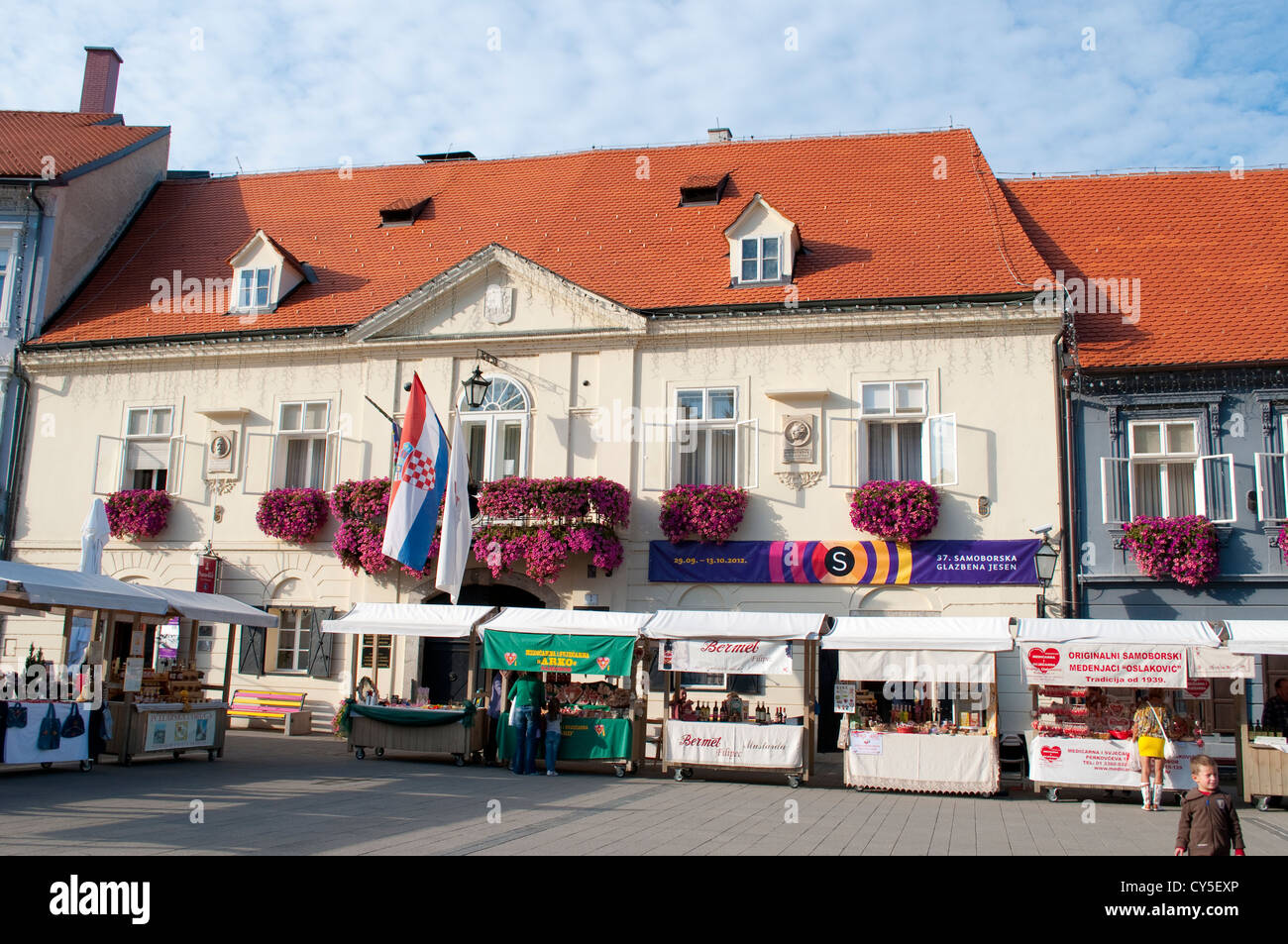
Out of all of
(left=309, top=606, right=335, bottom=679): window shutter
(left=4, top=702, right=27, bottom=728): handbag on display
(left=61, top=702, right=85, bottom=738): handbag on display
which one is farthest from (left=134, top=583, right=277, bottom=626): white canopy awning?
(left=4, top=702, right=27, bottom=728): handbag on display

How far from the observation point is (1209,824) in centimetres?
747

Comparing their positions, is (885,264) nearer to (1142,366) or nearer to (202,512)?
(1142,366)

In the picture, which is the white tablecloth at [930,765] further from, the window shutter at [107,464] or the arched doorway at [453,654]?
the window shutter at [107,464]

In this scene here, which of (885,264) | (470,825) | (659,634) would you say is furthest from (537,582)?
(470,825)

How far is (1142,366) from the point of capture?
20.3m

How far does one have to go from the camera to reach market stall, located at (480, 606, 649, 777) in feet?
59.1

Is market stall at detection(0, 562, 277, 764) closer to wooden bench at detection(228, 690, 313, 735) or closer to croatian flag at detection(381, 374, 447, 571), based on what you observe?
croatian flag at detection(381, 374, 447, 571)

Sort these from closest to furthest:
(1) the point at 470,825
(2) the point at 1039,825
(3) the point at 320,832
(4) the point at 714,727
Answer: (3) the point at 320,832, (1) the point at 470,825, (2) the point at 1039,825, (4) the point at 714,727

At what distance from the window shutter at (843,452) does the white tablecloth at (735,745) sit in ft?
18.2

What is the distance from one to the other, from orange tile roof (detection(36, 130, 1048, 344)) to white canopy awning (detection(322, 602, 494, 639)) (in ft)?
23.3

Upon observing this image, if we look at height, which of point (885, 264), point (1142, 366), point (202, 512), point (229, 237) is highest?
point (229, 237)

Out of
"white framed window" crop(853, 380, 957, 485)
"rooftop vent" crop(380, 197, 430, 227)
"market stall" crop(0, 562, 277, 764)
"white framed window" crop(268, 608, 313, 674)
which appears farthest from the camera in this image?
"rooftop vent" crop(380, 197, 430, 227)

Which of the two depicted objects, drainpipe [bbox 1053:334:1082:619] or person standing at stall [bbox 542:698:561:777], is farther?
drainpipe [bbox 1053:334:1082:619]

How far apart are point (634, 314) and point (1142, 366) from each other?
9234 mm
